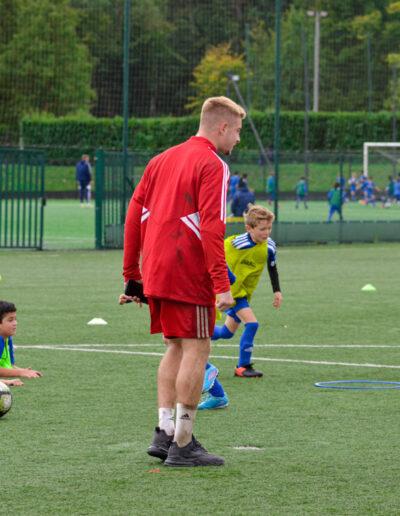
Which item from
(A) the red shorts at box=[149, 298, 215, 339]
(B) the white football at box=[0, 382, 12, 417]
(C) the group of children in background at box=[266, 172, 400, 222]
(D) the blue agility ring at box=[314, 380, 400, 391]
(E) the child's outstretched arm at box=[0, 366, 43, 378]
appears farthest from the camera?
(C) the group of children in background at box=[266, 172, 400, 222]

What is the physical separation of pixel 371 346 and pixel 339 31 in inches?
2053

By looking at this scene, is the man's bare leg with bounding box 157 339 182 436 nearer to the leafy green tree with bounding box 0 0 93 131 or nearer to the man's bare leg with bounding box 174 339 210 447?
the man's bare leg with bounding box 174 339 210 447

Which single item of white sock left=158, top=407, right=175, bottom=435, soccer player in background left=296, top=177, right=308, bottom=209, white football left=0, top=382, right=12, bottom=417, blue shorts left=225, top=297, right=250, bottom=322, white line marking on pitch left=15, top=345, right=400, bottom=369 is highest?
soccer player in background left=296, top=177, right=308, bottom=209

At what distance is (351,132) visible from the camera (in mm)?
64250

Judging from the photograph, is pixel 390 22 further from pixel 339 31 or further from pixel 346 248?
pixel 346 248

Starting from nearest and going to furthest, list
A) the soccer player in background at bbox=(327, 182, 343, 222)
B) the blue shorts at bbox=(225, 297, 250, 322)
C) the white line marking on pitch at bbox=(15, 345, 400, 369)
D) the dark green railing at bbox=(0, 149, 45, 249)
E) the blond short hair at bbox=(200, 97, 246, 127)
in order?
the blond short hair at bbox=(200, 97, 246, 127)
the blue shorts at bbox=(225, 297, 250, 322)
the white line marking on pitch at bbox=(15, 345, 400, 369)
the dark green railing at bbox=(0, 149, 45, 249)
the soccer player in background at bbox=(327, 182, 343, 222)

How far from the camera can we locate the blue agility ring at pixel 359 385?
33.7 feet

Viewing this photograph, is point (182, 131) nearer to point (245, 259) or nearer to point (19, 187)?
point (19, 187)

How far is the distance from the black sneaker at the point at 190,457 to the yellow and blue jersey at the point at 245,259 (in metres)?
3.98

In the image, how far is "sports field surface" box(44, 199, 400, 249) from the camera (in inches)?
1252

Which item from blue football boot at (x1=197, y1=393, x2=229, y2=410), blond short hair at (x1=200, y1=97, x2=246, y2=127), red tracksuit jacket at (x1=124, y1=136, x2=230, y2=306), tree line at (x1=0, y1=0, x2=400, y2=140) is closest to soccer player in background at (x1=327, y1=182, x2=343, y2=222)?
tree line at (x1=0, y1=0, x2=400, y2=140)

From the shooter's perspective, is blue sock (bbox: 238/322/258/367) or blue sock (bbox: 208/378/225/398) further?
blue sock (bbox: 238/322/258/367)

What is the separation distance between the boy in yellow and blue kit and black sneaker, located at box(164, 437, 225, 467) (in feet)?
11.9

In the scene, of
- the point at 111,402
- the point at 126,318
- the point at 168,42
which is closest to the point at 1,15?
the point at 168,42
